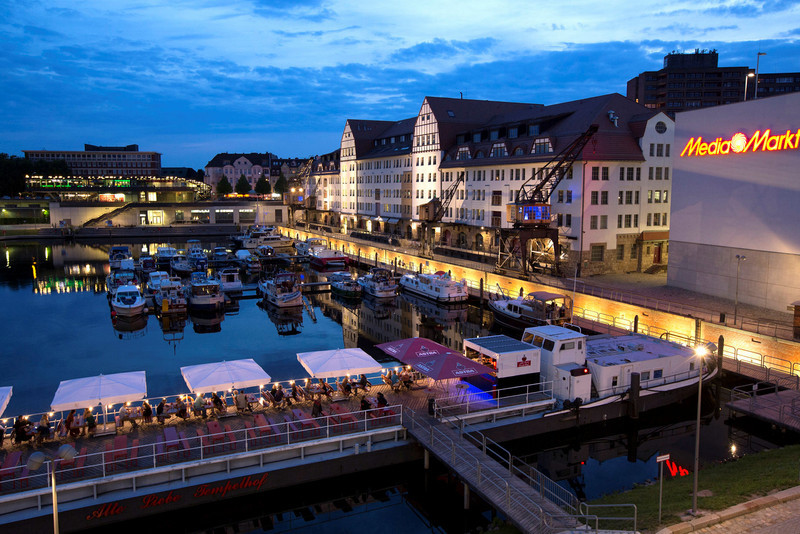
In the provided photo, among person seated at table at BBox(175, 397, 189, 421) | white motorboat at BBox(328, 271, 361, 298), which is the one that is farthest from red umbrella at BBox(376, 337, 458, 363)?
white motorboat at BBox(328, 271, 361, 298)

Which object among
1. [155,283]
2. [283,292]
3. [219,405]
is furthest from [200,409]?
[155,283]

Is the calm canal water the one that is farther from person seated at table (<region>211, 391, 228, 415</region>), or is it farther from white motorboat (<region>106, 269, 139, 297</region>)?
person seated at table (<region>211, 391, 228, 415</region>)

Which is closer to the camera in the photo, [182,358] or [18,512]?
[18,512]

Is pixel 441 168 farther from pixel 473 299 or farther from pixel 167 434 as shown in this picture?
pixel 167 434

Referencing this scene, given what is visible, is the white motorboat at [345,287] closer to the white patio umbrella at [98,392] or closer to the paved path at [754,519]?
the white patio umbrella at [98,392]

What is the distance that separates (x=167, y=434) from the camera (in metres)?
22.2

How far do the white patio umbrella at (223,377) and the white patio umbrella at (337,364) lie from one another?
2213 mm

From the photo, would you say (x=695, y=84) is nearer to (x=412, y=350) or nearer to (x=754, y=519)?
(x=412, y=350)

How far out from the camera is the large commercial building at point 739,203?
38.9 m

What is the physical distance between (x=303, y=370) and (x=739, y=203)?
32838 mm

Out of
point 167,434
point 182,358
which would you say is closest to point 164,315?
point 182,358

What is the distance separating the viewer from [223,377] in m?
25.4

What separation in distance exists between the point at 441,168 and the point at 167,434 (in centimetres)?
6650

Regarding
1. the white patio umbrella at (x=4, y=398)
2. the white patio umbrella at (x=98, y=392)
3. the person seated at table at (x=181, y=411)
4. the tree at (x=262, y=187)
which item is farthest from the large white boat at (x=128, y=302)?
the tree at (x=262, y=187)
